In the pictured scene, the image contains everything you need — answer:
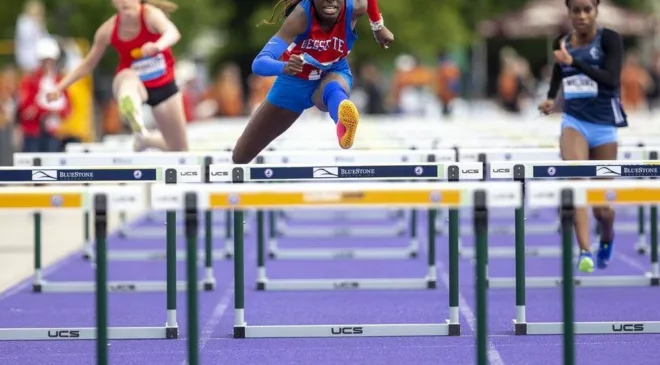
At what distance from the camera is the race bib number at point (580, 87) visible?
9766 mm

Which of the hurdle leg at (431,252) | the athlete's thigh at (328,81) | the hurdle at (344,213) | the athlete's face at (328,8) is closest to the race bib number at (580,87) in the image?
the hurdle at (344,213)

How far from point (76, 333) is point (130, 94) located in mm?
3133

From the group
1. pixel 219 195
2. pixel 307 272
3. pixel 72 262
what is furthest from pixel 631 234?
pixel 219 195

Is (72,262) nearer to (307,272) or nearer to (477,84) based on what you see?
(307,272)

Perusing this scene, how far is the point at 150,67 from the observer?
11.3 meters

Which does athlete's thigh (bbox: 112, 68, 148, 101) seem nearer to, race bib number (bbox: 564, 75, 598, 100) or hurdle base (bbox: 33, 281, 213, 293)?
hurdle base (bbox: 33, 281, 213, 293)

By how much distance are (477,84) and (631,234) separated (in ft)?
124

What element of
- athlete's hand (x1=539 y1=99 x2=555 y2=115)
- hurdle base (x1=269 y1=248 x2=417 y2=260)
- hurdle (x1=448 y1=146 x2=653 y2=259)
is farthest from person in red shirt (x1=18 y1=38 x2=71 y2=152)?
athlete's hand (x1=539 y1=99 x2=555 y2=115)

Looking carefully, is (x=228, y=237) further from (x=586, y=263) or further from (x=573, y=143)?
(x=586, y=263)

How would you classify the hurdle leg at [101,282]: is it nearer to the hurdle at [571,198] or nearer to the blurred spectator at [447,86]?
the hurdle at [571,198]

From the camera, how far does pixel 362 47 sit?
4262cm

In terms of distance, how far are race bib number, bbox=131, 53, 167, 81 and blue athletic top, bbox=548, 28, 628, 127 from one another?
3.27 metres

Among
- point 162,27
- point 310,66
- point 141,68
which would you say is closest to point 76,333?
point 310,66

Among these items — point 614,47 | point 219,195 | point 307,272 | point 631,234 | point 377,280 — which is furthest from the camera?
point 631,234
